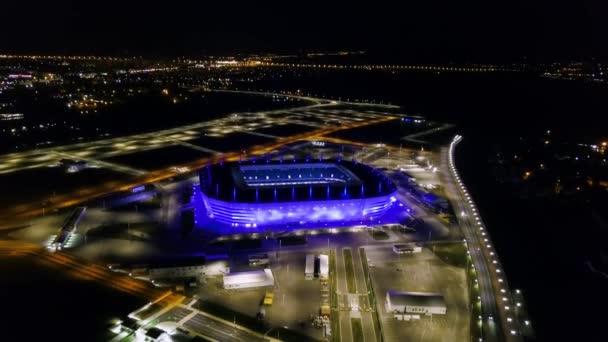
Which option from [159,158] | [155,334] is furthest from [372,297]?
[159,158]

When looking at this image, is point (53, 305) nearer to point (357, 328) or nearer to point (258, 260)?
point (258, 260)

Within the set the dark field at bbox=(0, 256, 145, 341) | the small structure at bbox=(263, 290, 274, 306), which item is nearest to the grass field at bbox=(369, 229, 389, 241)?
the small structure at bbox=(263, 290, 274, 306)

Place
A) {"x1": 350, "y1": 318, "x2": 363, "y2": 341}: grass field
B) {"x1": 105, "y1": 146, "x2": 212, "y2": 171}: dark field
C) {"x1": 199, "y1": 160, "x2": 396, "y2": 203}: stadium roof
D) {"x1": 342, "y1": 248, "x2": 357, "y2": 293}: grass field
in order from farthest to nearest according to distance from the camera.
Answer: {"x1": 105, "y1": 146, "x2": 212, "y2": 171}: dark field → {"x1": 199, "y1": 160, "x2": 396, "y2": 203}: stadium roof → {"x1": 342, "y1": 248, "x2": 357, "y2": 293}: grass field → {"x1": 350, "y1": 318, "x2": 363, "y2": 341}: grass field

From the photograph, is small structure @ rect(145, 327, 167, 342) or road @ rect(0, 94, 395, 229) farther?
road @ rect(0, 94, 395, 229)

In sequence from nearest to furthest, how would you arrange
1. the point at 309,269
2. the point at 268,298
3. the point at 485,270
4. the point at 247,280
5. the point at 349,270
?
the point at 268,298, the point at 247,280, the point at 309,269, the point at 349,270, the point at 485,270

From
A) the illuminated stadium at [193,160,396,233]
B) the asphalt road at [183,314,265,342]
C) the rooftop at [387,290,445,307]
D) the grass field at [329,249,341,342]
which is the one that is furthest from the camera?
the illuminated stadium at [193,160,396,233]

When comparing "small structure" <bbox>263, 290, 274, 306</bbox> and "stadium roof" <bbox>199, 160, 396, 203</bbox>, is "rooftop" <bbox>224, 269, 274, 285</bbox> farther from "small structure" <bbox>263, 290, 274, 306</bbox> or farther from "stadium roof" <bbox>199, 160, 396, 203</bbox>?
"stadium roof" <bbox>199, 160, 396, 203</bbox>
